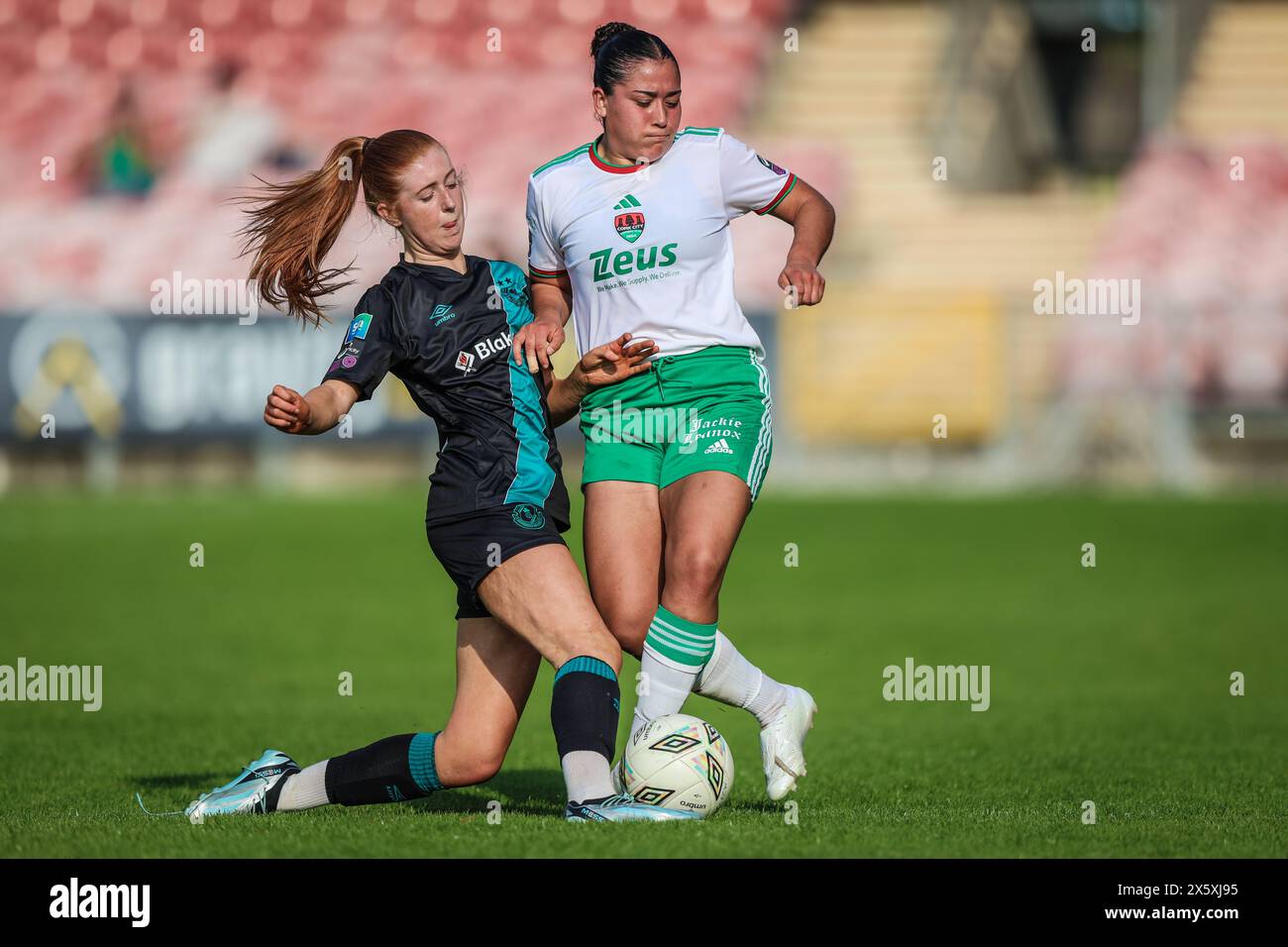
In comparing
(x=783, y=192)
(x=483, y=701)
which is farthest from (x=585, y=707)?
(x=783, y=192)

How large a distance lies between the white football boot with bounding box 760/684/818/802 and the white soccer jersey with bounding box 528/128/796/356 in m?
1.23

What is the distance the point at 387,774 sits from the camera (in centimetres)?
564

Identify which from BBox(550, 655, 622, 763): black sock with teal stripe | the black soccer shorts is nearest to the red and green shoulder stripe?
the black soccer shorts

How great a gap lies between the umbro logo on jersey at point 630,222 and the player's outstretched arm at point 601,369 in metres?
0.35

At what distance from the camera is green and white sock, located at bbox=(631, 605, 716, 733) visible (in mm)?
5633

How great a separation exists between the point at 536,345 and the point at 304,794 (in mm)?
1614

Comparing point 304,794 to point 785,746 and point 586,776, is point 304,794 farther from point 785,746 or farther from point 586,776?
point 785,746

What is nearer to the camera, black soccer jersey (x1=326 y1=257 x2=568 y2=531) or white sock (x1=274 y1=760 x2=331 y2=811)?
black soccer jersey (x1=326 y1=257 x2=568 y2=531)

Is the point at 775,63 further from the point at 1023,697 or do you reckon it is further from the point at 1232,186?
the point at 1023,697

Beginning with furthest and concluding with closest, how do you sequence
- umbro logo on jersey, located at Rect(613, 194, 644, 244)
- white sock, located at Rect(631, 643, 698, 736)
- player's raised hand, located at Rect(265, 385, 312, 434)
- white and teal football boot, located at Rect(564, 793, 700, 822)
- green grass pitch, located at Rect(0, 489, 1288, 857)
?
umbro logo on jersey, located at Rect(613, 194, 644, 244) → white sock, located at Rect(631, 643, 698, 736) → green grass pitch, located at Rect(0, 489, 1288, 857) → white and teal football boot, located at Rect(564, 793, 700, 822) → player's raised hand, located at Rect(265, 385, 312, 434)

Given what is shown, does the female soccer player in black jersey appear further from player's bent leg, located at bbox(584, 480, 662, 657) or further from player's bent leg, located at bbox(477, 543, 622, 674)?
player's bent leg, located at bbox(584, 480, 662, 657)

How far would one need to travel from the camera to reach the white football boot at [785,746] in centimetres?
587

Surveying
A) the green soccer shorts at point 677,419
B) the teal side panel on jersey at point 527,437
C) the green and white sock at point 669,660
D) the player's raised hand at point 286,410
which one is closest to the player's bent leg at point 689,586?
the green and white sock at point 669,660

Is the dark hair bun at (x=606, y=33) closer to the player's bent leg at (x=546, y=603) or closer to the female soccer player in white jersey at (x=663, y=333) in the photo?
the female soccer player in white jersey at (x=663, y=333)
